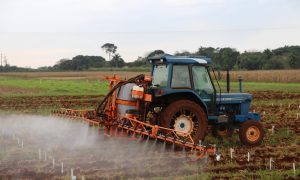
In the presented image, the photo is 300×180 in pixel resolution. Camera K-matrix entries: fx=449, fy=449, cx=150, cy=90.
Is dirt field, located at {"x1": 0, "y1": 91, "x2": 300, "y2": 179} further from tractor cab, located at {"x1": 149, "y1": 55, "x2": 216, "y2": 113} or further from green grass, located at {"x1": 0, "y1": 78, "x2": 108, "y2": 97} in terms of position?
green grass, located at {"x1": 0, "y1": 78, "x2": 108, "y2": 97}

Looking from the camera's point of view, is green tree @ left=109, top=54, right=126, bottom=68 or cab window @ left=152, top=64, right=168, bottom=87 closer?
cab window @ left=152, top=64, right=168, bottom=87

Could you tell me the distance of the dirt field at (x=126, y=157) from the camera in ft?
26.0

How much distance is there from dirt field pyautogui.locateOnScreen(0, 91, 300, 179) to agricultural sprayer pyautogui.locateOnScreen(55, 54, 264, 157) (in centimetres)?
36

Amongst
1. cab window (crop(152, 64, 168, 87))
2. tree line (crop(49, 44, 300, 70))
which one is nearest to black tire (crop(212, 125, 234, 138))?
cab window (crop(152, 64, 168, 87))

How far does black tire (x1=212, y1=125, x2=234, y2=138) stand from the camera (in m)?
11.8

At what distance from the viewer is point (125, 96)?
10727 mm

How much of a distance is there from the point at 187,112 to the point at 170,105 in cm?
49

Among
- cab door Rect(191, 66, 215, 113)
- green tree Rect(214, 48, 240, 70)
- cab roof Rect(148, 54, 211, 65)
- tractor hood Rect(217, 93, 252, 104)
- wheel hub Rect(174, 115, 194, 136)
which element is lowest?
wheel hub Rect(174, 115, 194, 136)

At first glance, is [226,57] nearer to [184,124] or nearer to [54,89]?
[54,89]

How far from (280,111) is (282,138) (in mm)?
7277

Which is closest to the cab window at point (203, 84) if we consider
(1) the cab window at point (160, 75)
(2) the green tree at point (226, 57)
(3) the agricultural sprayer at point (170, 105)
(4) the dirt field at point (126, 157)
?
(3) the agricultural sprayer at point (170, 105)

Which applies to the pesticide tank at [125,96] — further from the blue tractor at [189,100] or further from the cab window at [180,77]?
the cab window at [180,77]

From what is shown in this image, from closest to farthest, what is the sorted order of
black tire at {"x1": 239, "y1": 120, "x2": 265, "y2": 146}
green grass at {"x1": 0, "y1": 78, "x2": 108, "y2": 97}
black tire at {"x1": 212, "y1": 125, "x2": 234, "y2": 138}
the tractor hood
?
black tire at {"x1": 239, "y1": 120, "x2": 265, "y2": 146} < the tractor hood < black tire at {"x1": 212, "y1": 125, "x2": 234, "y2": 138} < green grass at {"x1": 0, "y1": 78, "x2": 108, "y2": 97}

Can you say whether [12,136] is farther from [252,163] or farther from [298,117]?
[298,117]
